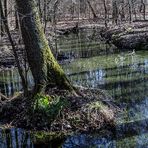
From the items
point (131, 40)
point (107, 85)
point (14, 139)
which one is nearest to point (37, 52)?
point (14, 139)

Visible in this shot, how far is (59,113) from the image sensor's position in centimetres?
1314

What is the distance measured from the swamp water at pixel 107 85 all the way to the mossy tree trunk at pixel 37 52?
2300mm

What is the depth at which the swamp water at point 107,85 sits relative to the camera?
12.0m

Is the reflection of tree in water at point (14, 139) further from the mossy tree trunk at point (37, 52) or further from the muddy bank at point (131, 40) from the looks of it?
the muddy bank at point (131, 40)

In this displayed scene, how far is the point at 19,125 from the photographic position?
13406 millimetres

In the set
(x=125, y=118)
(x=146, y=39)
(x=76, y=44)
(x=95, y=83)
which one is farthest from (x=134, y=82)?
(x=76, y=44)

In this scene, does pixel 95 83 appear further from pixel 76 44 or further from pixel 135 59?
pixel 76 44

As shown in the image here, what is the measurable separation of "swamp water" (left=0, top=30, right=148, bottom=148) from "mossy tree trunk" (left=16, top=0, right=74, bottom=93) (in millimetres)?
2300

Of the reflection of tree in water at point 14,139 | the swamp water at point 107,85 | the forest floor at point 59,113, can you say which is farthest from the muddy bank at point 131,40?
the reflection of tree in water at point 14,139

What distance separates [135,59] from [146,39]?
592 cm

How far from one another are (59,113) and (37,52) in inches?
103

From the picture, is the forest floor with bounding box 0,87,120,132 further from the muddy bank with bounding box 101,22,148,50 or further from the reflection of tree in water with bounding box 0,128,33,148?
the muddy bank with bounding box 101,22,148,50

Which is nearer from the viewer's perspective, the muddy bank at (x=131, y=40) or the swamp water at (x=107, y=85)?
the swamp water at (x=107, y=85)

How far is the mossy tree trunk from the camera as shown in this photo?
14.2 m
